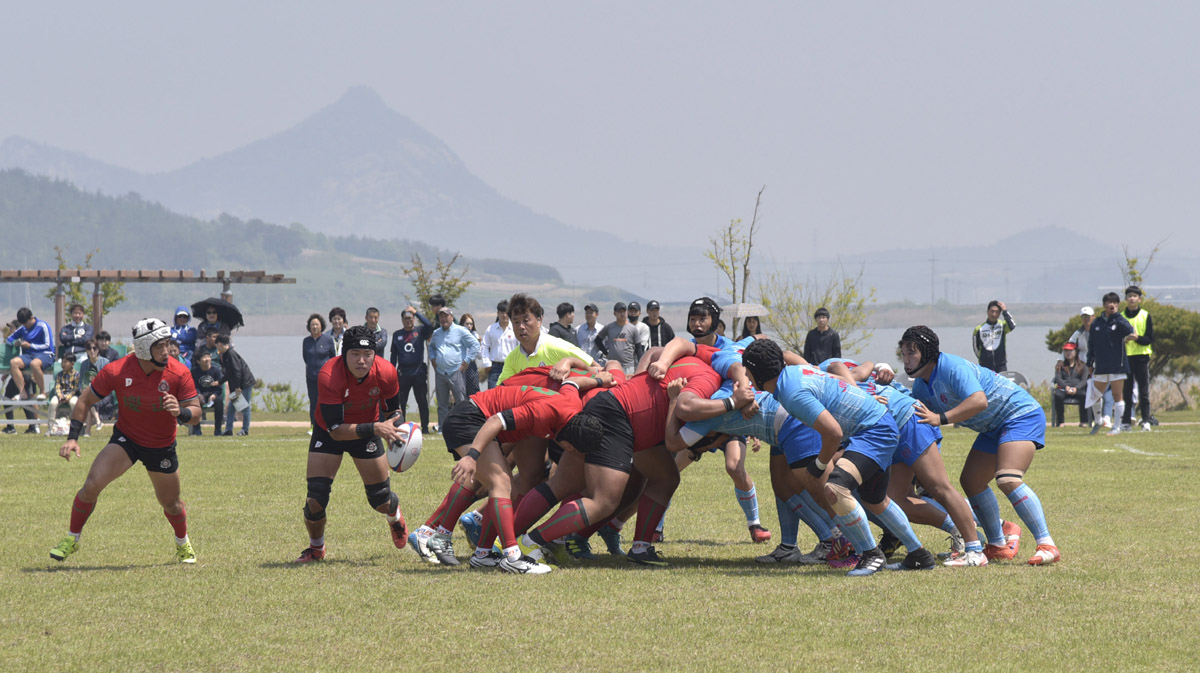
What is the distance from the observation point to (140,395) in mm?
8867

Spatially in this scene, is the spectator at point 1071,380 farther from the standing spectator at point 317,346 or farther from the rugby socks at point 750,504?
the rugby socks at point 750,504

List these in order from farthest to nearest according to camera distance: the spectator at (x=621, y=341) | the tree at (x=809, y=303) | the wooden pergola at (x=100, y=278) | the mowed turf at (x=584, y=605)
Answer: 1. the tree at (x=809, y=303)
2. the wooden pergola at (x=100, y=278)
3. the spectator at (x=621, y=341)
4. the mowed turf at (x=584, y=605)

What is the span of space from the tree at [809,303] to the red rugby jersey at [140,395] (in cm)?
3471

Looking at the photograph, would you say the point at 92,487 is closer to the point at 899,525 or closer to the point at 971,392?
the point at 899,525

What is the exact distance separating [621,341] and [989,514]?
11763 millimetres

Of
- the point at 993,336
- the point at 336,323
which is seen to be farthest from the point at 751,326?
the point at 336,323

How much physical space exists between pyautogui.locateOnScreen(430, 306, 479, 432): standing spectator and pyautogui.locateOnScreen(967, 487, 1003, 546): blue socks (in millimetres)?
11658

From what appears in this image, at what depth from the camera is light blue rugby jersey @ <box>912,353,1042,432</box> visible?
339 inches

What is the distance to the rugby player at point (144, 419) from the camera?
29.0 feet

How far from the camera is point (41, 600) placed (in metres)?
7.39

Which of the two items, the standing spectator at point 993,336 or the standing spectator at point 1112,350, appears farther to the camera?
the standing spectator at point 1112,350

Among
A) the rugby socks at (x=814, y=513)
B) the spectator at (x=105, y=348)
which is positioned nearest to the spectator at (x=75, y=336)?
the spectator at (x=105, y=348)

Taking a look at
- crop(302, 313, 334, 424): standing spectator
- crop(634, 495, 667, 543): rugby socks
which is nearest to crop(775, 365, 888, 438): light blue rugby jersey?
crop(634, 495, 667, 543): rugby socks

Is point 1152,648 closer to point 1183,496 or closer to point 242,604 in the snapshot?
point 242,604
